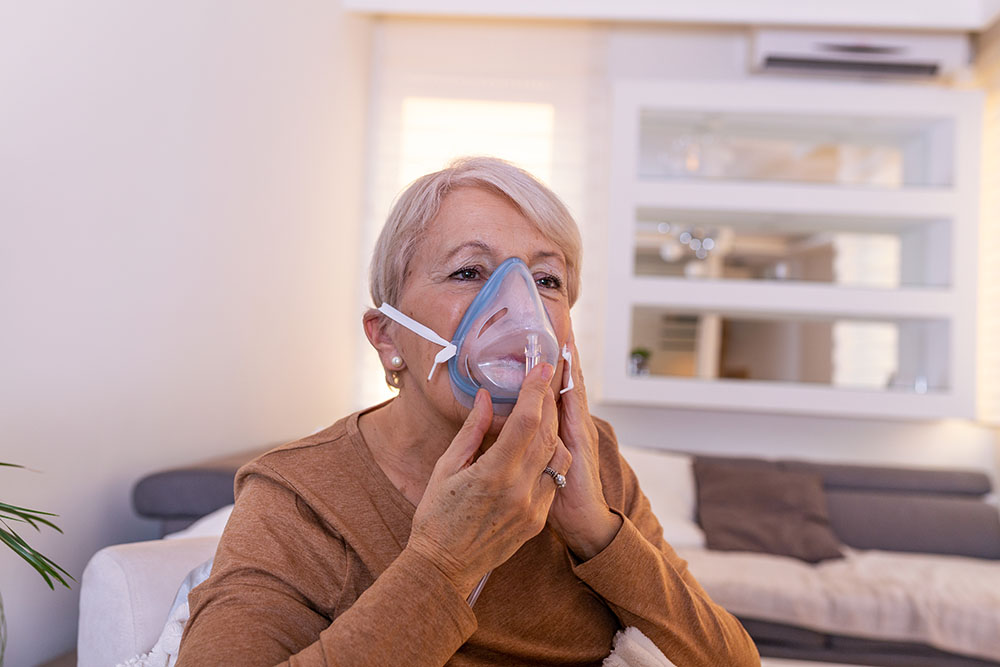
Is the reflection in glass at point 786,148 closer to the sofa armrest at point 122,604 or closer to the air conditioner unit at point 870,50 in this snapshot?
the air conditioner unit at point 870,50

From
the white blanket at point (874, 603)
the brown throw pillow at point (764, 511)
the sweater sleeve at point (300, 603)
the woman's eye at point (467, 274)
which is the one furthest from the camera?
the brown throw pillow at point (764, 511)

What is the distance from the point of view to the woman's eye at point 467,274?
124 cm

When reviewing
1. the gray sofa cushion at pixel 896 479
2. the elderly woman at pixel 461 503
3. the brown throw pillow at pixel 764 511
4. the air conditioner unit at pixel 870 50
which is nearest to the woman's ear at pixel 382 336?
the elderly woman at pixel 461 503

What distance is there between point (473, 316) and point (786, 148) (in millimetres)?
3358

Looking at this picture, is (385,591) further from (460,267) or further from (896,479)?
(896,479)

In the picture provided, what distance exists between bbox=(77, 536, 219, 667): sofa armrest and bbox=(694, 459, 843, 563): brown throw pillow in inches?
96.6

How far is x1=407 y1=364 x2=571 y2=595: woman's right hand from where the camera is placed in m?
0.99

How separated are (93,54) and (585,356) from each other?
2984 millimetres

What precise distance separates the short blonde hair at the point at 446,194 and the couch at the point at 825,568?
23.6 inches

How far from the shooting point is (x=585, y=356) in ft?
15.2

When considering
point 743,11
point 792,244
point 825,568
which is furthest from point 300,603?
point 743,11

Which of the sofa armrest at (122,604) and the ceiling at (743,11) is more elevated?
the ceiling at (743,11)

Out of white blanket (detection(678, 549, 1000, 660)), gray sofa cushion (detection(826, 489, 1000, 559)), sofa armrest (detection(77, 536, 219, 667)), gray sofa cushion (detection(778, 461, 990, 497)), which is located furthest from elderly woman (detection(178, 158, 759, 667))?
gray sofa cushion (detection(778, 461, 990, 497))

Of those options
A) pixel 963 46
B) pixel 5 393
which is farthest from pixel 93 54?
pixel 963 46
